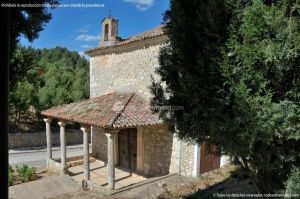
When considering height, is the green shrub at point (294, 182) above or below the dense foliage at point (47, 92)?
below

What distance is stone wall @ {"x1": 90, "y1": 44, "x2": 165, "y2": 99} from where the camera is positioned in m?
12.3

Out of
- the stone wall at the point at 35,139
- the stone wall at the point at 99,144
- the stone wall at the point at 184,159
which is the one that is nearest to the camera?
the stone wall at the point at 184,159

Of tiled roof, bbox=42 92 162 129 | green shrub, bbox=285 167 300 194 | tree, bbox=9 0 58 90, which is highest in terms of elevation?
tree, bbox=9 0 58 90

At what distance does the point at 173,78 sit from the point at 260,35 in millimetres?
1595

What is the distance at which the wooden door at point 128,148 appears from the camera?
44.5ft

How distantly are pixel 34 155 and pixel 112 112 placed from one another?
11.9 metres

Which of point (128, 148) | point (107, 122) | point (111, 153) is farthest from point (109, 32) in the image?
point (111, 153)

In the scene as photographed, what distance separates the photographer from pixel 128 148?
45.8ft

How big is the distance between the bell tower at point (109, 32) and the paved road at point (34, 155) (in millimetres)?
8882

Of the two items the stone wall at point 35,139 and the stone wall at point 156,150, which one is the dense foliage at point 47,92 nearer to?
the stone wall at point 35,139

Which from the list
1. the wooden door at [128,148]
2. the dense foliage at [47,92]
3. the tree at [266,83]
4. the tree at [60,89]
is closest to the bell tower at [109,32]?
the wooden door at [128,148]

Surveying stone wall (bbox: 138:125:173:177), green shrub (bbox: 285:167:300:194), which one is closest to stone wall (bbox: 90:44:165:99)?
stone wall (bbox: 138:125:173:177)

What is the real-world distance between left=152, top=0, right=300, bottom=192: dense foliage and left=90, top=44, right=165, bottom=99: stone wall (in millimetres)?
7004

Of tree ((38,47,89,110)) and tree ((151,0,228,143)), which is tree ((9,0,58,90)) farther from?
tree ((38,47,89,110))
